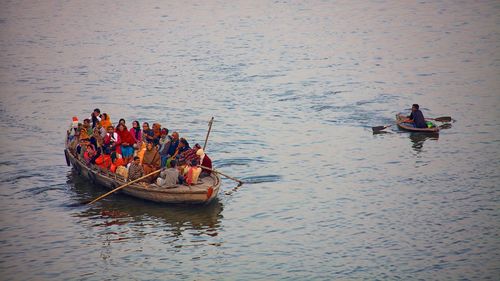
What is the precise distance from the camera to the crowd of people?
29.7m

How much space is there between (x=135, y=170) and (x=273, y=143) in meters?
10.2

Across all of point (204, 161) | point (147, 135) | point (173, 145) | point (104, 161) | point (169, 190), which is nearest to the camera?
point (169, 190)

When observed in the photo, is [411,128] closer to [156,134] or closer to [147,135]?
[156,134]

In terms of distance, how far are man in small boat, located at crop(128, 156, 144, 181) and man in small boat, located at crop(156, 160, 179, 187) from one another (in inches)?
32.2

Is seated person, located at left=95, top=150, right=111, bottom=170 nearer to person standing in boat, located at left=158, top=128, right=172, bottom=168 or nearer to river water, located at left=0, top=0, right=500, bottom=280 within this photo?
river water, located at left=0, top=0, right=500, bottom=280

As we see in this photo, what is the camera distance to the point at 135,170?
98.3ft

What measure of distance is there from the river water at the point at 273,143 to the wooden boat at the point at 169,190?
0.47m

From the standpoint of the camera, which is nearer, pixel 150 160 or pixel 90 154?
pixel 150 160

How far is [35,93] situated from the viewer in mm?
50188

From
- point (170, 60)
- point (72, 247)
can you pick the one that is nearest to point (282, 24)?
point (170, 60)

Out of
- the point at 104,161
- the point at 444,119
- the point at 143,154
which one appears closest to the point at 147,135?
the point at 143,154

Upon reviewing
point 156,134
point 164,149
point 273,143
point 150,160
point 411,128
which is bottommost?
point 273,143

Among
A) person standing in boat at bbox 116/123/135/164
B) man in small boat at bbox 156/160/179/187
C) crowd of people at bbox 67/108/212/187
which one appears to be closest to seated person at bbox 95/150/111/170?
crowd of people at bbox 67/108/212/187

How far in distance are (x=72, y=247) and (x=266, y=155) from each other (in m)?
11.5
